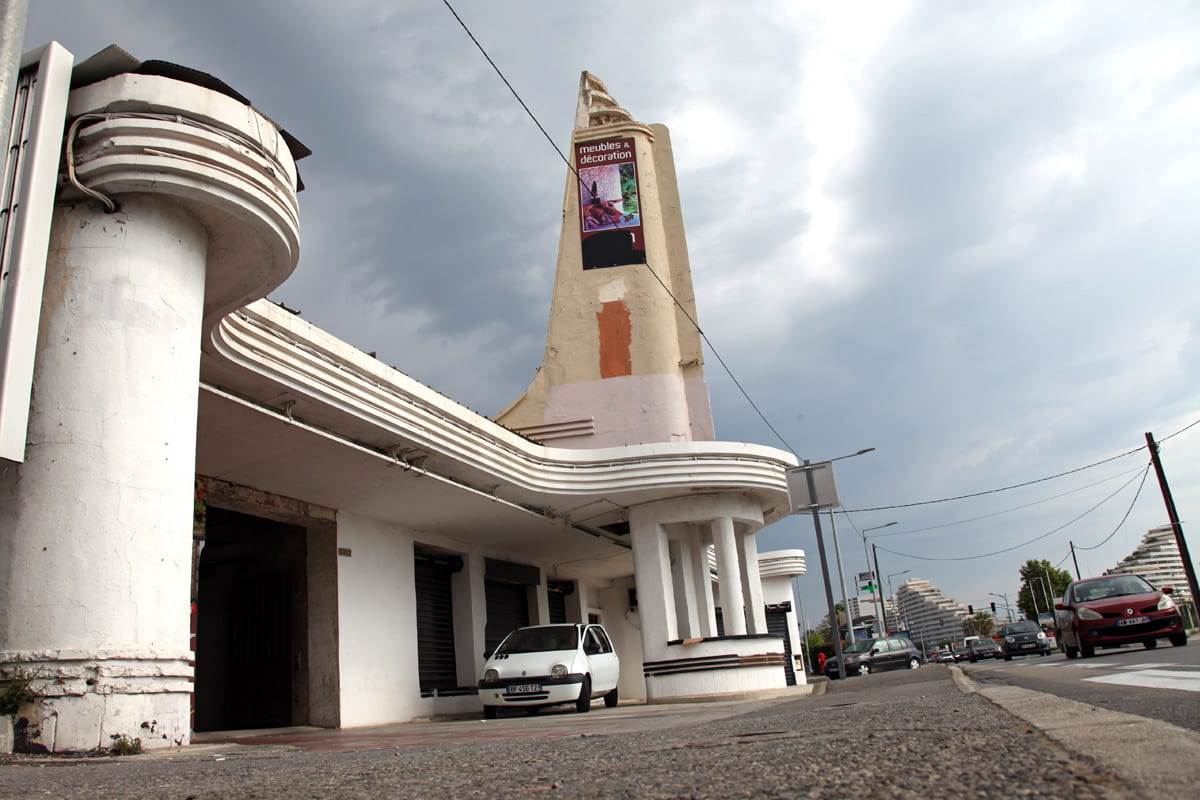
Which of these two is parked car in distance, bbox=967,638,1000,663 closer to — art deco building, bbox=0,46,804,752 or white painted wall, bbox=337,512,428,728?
art deco building, bbox=0,46,804,752

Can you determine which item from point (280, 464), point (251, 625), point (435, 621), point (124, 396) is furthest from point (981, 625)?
point (124, 396)

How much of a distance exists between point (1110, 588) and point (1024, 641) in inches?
584

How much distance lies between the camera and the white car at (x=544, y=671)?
12867 mm

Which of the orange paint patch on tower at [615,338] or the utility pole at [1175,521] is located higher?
the orange paint patch on tower at [615,338]

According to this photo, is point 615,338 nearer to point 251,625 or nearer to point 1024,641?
point 251,625

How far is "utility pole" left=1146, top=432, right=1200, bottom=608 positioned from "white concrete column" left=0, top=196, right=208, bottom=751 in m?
27.8

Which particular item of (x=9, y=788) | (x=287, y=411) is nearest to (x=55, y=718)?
(x=9, y=788)

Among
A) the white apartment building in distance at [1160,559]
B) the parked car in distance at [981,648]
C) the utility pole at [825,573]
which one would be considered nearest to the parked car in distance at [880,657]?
the utility pole at [825,573]

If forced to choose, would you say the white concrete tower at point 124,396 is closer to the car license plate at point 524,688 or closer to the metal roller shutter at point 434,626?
the car license plate at point 524,688

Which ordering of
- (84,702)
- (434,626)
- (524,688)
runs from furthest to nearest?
(434,626)
(524,688)
(84,702)

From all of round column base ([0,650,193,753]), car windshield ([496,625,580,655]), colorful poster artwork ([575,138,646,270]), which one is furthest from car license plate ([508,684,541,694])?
colorful poster artwork ([575,138,646,270])

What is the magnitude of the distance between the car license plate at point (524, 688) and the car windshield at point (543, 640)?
2.79 ft

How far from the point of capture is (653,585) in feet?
56.1

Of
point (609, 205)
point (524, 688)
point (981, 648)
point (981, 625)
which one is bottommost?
point (981, 648)
